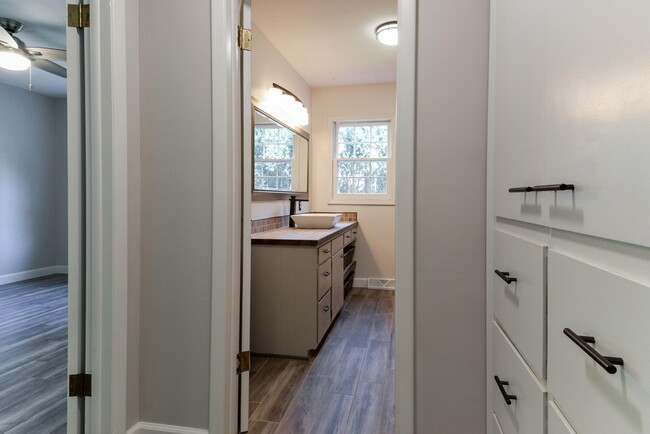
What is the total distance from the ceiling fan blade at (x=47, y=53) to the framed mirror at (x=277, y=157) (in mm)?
1652

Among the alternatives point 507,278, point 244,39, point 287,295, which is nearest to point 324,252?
point 287,295

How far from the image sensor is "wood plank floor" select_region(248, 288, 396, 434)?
1.81 m

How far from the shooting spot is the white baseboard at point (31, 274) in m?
4.62

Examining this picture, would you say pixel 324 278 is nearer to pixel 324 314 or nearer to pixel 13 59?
pixel 324 314

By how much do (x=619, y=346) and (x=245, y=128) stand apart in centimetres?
156

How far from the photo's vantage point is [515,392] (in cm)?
103

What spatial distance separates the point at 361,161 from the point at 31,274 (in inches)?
185

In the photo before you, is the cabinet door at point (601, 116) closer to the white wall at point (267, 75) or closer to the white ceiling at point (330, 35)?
the white ceiling at point (330, 35)

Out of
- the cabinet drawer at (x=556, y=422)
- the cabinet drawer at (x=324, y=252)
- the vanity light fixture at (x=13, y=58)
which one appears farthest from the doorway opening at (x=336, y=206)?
the vanity light fixture at (x=13, y=58)

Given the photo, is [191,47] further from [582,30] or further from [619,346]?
[619,346]

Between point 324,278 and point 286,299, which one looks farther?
point 324,278

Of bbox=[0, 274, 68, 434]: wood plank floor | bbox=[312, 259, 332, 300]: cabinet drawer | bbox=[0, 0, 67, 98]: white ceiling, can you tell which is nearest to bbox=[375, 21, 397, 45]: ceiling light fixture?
bbox=[312, 259, 332, 300]: cabinet drawer

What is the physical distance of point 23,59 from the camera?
292cm

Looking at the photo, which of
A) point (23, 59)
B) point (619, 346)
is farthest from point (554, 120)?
point (23, 59)
